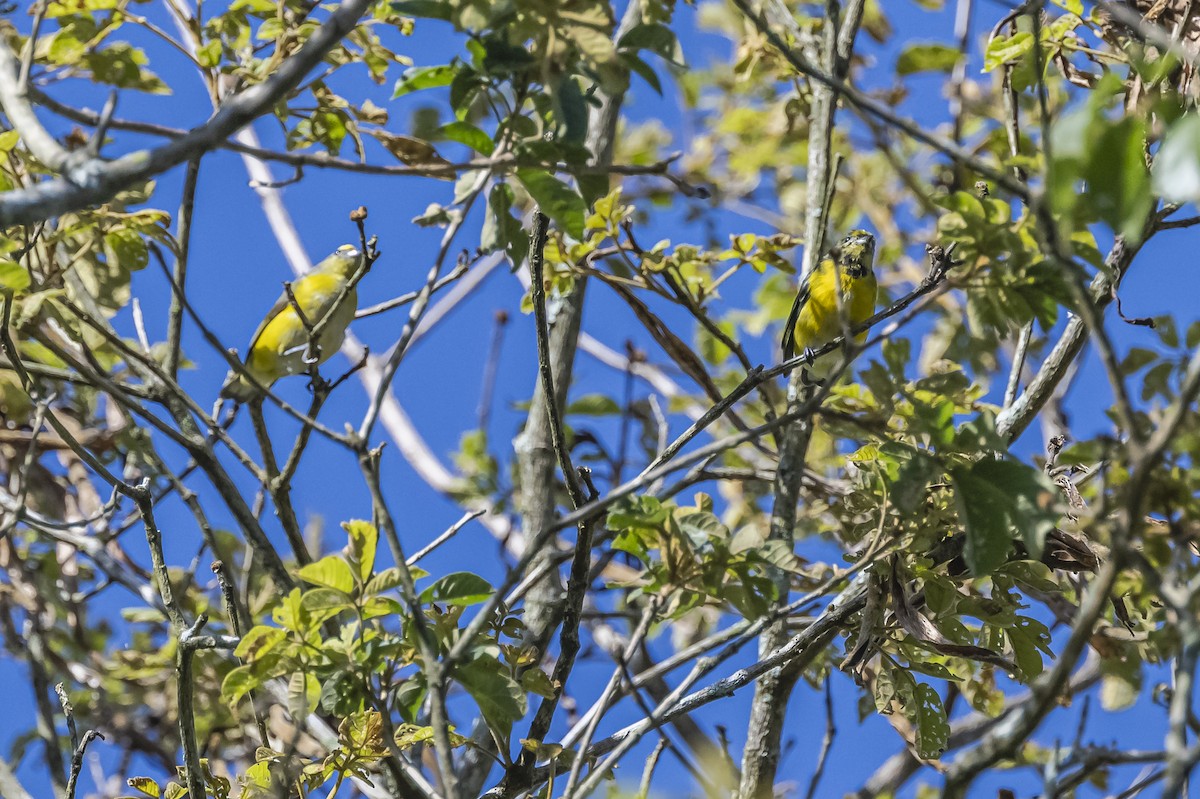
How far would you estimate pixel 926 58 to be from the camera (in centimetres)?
507

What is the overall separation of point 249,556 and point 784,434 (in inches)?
71.5

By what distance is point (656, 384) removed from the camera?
6.30 metres

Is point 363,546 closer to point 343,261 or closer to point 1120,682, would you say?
point 1120,682

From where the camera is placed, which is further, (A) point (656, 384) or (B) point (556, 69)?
(A) point (656, 384)

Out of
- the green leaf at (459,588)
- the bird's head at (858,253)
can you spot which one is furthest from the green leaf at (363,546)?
the bird's head at (858,253)

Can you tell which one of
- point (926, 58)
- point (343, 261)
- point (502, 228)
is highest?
point (343, 261)

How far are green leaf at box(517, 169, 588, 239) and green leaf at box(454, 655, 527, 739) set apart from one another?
852 mm

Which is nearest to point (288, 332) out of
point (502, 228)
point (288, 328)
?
point (288, 328)

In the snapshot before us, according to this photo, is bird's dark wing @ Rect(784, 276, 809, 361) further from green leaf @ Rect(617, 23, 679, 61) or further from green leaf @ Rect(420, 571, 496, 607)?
green leaf @ Rect(420, 571, 496, 607)

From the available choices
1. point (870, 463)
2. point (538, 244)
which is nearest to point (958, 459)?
point (870, 463)

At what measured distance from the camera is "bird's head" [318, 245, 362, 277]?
642 cm

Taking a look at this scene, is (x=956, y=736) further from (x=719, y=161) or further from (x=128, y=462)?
(x=719, y=161)

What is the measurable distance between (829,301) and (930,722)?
2.52 m

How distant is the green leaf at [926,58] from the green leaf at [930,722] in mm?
3243
